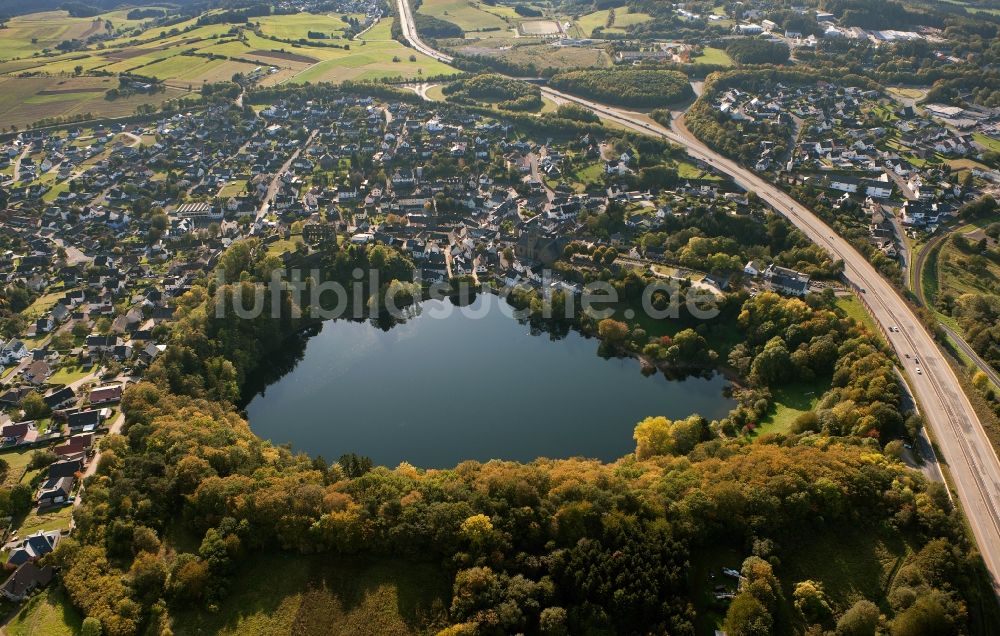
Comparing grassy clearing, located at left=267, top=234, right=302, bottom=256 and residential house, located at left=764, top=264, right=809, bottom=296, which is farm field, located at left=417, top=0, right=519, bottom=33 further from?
residential house, located at left=764, top=264, right=809, bottom=296

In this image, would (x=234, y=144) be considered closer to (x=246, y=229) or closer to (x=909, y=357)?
(x=246, y=229)

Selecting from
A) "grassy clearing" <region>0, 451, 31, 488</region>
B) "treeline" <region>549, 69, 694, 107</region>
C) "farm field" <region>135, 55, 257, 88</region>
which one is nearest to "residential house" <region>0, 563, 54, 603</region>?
"grassy clearing" <region>0, 451, 31, 488</region>

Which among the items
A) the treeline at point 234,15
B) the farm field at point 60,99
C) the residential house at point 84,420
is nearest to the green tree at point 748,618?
the residential house at point 84,420

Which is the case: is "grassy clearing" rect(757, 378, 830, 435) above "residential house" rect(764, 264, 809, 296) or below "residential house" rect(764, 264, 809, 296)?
below

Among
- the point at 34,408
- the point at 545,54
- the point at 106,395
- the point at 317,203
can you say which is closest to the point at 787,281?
the point at 317,203

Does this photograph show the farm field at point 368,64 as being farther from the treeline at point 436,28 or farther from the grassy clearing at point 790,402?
the grassy clearing at point 790,402
